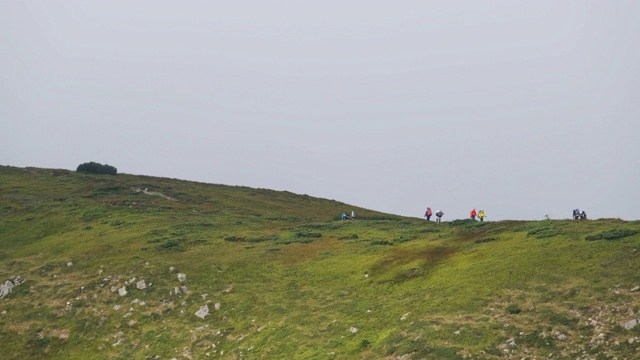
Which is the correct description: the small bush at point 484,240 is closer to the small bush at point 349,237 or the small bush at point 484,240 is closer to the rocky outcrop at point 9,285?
the small bush at point 349,237

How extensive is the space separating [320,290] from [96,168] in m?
96.5

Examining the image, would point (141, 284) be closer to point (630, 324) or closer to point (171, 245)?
point (171, 245)

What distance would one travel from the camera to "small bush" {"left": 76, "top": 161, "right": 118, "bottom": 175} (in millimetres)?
126062

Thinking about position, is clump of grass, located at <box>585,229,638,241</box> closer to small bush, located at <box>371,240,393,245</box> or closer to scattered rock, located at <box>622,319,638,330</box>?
scattered rock, located at <box>622,319,638,330</box>

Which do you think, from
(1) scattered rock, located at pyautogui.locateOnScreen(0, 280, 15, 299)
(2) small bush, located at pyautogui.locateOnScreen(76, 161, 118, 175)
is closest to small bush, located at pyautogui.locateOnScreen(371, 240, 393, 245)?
(1) scattered rock, located at pyautogui.locateOnScreen(0, 280, 15, 299)

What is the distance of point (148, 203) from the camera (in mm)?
86438

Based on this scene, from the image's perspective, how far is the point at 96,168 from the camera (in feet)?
415

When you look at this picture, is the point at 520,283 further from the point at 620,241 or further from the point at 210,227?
the point at 210,227

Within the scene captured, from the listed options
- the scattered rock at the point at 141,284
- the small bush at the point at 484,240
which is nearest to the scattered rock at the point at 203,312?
the scattered rock at the point at 141,284

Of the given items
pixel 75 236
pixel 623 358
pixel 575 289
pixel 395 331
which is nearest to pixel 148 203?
pixel 75 236

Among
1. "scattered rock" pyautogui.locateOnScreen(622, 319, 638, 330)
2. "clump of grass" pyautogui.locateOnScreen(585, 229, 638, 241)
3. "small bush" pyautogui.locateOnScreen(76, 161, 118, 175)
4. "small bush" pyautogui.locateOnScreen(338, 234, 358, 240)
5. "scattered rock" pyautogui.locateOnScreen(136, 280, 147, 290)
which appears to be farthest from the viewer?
"small bush" pyautogui.locateOnScreen(76, 161, 118, 175)

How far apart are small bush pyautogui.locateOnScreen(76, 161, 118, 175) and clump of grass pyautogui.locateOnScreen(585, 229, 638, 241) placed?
353 feet

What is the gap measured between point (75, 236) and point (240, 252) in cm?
2261

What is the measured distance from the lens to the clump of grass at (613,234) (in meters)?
39.2
